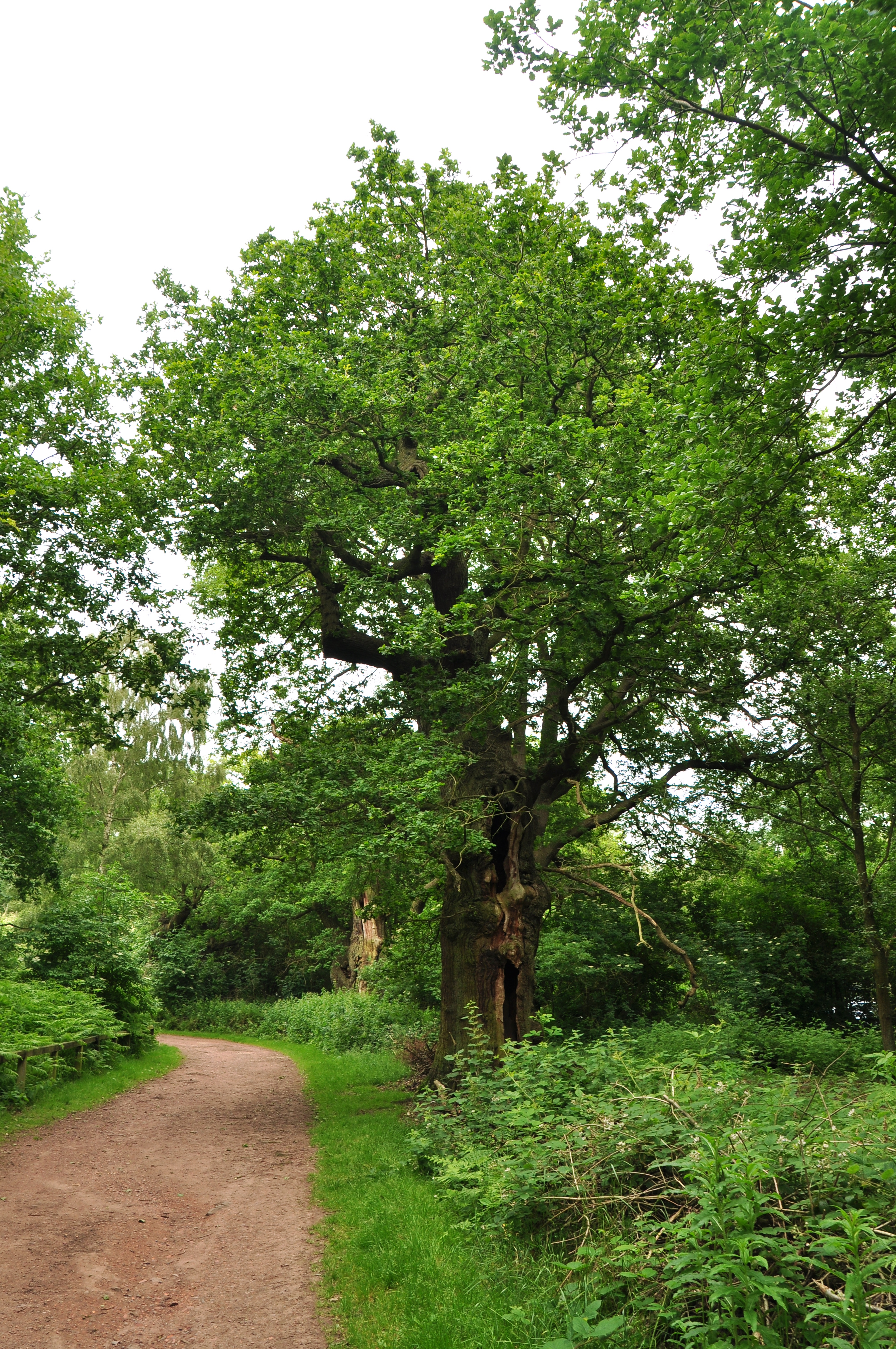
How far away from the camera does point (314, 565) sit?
514 inches

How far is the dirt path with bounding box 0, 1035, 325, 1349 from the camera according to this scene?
5023mm

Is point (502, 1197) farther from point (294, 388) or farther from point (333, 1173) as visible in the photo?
point (294, 388)

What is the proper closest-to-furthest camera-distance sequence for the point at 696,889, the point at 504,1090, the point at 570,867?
1. the point at 504,1090
2. the point at 570,867
3. the point at 696,889

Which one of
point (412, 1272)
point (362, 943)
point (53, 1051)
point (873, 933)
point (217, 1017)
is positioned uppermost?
point (873, 933)

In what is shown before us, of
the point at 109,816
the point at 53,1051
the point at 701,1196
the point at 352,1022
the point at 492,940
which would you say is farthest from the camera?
the point at 109,816

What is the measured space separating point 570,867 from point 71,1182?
7.32m

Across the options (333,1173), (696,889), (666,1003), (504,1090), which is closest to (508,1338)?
(504,1090)

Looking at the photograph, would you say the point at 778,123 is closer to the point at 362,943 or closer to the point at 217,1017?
the point at 362,943

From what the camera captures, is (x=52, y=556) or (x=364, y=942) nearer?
(x=52, y=556)

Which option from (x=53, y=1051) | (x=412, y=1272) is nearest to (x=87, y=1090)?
(x=53, y=1051)

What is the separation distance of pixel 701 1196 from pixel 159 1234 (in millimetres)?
4852

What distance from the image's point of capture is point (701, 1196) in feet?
13.3

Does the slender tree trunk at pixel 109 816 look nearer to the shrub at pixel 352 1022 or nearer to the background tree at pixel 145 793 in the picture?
the background tree at pixel 145 793

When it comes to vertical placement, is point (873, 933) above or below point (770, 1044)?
above
